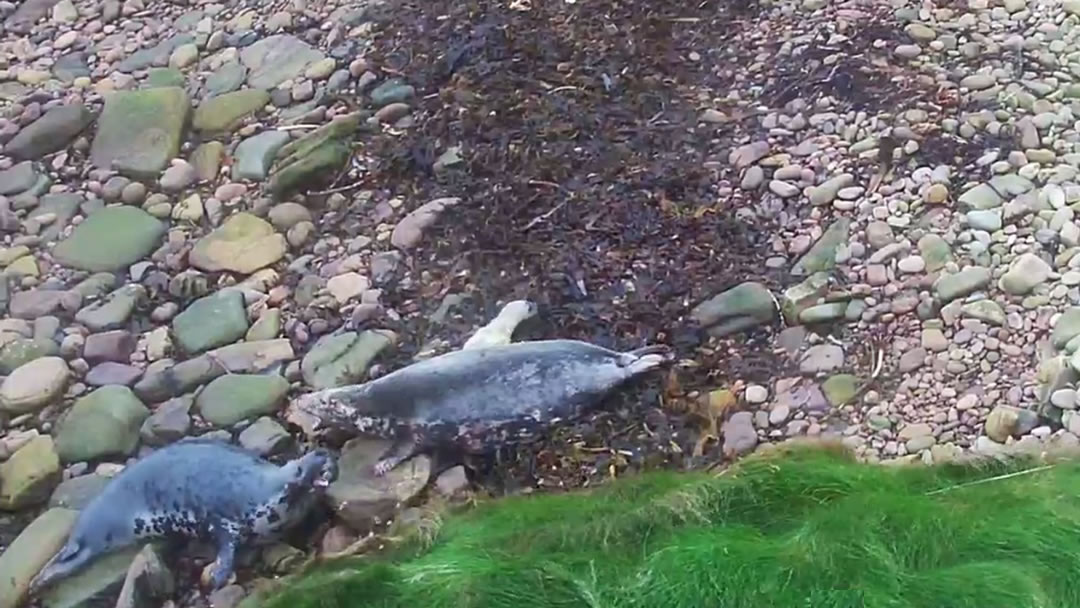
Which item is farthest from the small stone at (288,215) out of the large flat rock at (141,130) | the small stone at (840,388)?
the small stone at (840,388)

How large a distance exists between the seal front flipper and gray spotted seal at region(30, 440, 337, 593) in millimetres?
94

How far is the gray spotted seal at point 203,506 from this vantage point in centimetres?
252

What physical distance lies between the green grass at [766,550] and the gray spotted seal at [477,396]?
1.28 feet

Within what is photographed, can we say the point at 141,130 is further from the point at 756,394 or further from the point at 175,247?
the point at 756,394

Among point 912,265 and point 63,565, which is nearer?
point 63,565

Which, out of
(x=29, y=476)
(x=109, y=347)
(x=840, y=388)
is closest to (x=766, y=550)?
(x=840, y=388)

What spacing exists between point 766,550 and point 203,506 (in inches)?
44.5

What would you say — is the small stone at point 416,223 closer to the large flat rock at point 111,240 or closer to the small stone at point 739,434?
the large flat rock at point 111,240

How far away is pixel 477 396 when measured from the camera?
8.68 feet

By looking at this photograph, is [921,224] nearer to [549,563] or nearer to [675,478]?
[675,478]

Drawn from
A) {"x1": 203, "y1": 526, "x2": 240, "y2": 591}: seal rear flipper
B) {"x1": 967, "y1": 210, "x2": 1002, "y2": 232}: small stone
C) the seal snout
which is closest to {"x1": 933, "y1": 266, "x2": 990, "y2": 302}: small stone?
{"x1": 967, "y1": 210, "x2": 1002, "y2": 232}: small stone

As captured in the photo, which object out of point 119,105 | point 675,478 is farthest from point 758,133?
point 119,105

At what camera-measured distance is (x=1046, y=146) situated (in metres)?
3.09

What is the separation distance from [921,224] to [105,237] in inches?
79.8
